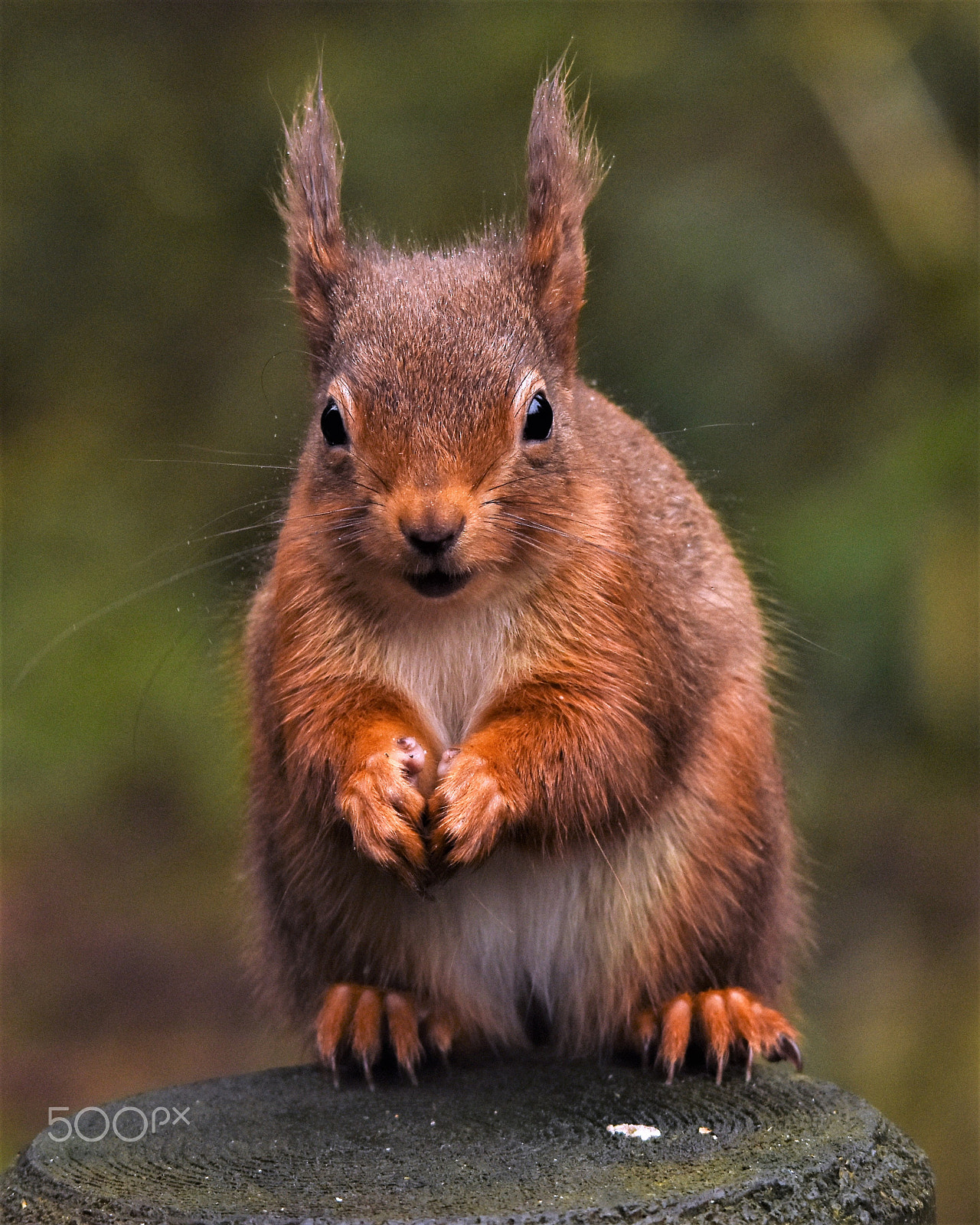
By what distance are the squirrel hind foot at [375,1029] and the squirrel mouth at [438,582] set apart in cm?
64

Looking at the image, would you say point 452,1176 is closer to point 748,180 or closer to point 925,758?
point 925,758

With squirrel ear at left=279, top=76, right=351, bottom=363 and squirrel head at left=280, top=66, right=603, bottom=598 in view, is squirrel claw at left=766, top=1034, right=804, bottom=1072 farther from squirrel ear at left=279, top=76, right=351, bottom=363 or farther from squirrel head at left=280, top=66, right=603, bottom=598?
squirrel ear at left=279, top=76, right=351, bottom=363

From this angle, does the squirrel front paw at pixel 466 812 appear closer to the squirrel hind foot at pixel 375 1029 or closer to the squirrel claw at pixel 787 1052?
the squirrel hind foot at pixel 375 1029

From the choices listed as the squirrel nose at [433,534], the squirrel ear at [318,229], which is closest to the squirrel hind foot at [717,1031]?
the squirrel nose at [433,534]

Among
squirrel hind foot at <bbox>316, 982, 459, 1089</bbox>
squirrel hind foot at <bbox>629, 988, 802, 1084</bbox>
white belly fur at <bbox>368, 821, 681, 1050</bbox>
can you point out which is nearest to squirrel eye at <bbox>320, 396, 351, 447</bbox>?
white belly fur at <bbox>368, 821, 681, 1050</bbox>

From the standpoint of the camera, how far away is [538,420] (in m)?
2.07

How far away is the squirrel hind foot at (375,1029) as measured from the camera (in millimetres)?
2182

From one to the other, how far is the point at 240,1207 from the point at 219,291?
115 inches

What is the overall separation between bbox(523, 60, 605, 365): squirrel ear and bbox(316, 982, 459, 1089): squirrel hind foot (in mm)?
937

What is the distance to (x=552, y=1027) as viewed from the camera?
7.75 feet

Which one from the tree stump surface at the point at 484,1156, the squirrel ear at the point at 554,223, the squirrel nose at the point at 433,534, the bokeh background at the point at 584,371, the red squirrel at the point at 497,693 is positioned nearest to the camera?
the tree stump surface at the point at 484,1156

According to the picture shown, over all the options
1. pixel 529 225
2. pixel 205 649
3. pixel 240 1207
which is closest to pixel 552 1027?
pixel 240 1207

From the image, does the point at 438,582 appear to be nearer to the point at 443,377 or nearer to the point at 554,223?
the point at 443,377

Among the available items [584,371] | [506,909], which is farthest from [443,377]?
[584,371]
